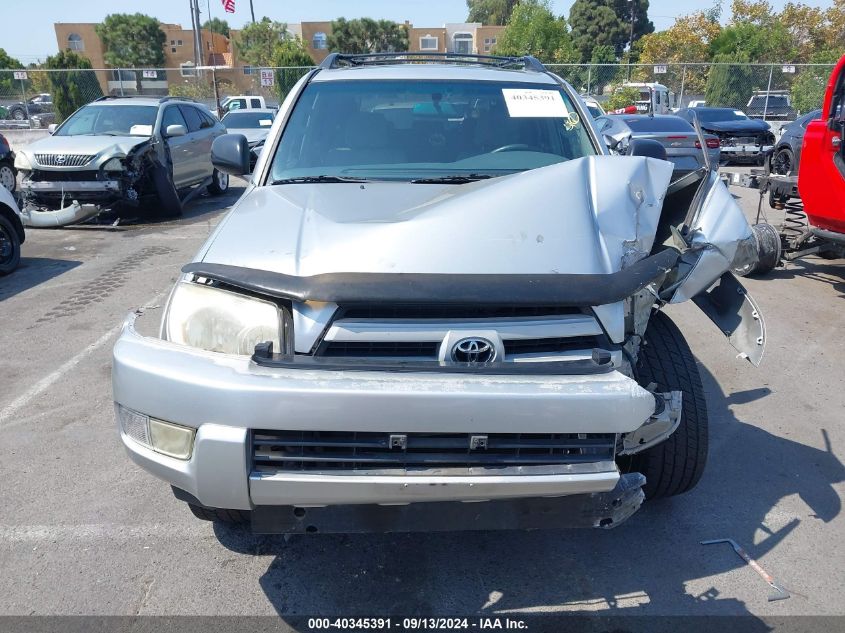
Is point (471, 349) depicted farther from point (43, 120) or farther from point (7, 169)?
point (43, 120)

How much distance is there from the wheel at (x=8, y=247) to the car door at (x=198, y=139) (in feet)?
14.9

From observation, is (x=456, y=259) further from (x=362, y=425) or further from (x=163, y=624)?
(x=163, y=624)

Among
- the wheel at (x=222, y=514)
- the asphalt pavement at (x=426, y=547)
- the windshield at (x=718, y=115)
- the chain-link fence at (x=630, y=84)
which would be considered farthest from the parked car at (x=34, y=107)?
the wheel at (x=222, y=514)

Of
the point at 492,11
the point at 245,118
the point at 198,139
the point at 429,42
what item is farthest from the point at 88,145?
the point at 492,11

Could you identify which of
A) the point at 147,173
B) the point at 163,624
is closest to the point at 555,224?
the point at 163,624

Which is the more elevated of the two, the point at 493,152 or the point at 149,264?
the point at 493,152

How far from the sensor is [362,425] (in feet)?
6.66

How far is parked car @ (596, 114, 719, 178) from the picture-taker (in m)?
12.6

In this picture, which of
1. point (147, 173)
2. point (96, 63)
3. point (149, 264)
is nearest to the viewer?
point (149, 264)

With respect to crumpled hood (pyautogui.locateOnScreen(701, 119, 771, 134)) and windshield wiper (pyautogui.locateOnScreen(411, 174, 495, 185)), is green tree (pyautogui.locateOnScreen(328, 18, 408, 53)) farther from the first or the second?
windshield wiper (pyautogui.locateOnScreen(411, 174, 495, 185))

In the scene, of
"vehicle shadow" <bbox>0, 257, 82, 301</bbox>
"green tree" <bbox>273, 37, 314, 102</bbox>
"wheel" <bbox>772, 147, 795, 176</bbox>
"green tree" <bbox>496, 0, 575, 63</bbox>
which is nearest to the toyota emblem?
"vehicle shadow" <bbox>0, 257, 82, 301</bbox>

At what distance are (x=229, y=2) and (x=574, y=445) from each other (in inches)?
1427

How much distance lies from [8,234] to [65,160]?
240cm

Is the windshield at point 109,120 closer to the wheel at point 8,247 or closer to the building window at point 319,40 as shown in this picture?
the wheel at point 8,247
